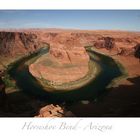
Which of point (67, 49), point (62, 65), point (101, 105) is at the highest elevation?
point (67, 49)

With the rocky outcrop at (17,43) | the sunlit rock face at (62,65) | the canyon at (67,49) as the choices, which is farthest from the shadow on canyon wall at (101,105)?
the rocky outcrop at (17,43)

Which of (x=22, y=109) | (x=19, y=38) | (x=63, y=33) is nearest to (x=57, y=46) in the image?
(x=63, y=33)

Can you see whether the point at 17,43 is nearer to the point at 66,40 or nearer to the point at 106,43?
the point at 66,40

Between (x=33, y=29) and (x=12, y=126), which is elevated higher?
(x=33, y=29)

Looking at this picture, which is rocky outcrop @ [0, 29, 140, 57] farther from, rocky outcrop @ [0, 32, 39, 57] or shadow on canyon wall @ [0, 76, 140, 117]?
shadow on canyon wall @ [0, 76, 140, 117]

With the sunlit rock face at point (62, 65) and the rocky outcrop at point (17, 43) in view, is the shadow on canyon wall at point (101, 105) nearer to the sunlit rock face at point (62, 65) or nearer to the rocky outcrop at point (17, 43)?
the sunlit rock face at point (62, 65)

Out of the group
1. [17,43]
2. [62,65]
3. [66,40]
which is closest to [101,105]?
[62,65]

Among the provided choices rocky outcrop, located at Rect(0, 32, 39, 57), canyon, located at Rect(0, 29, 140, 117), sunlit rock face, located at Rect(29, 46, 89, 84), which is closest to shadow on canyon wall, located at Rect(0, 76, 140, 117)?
canyon, located at Rect(0, 29, 140, 117)

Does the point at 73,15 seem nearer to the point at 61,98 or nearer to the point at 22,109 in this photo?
the point at 61,98
